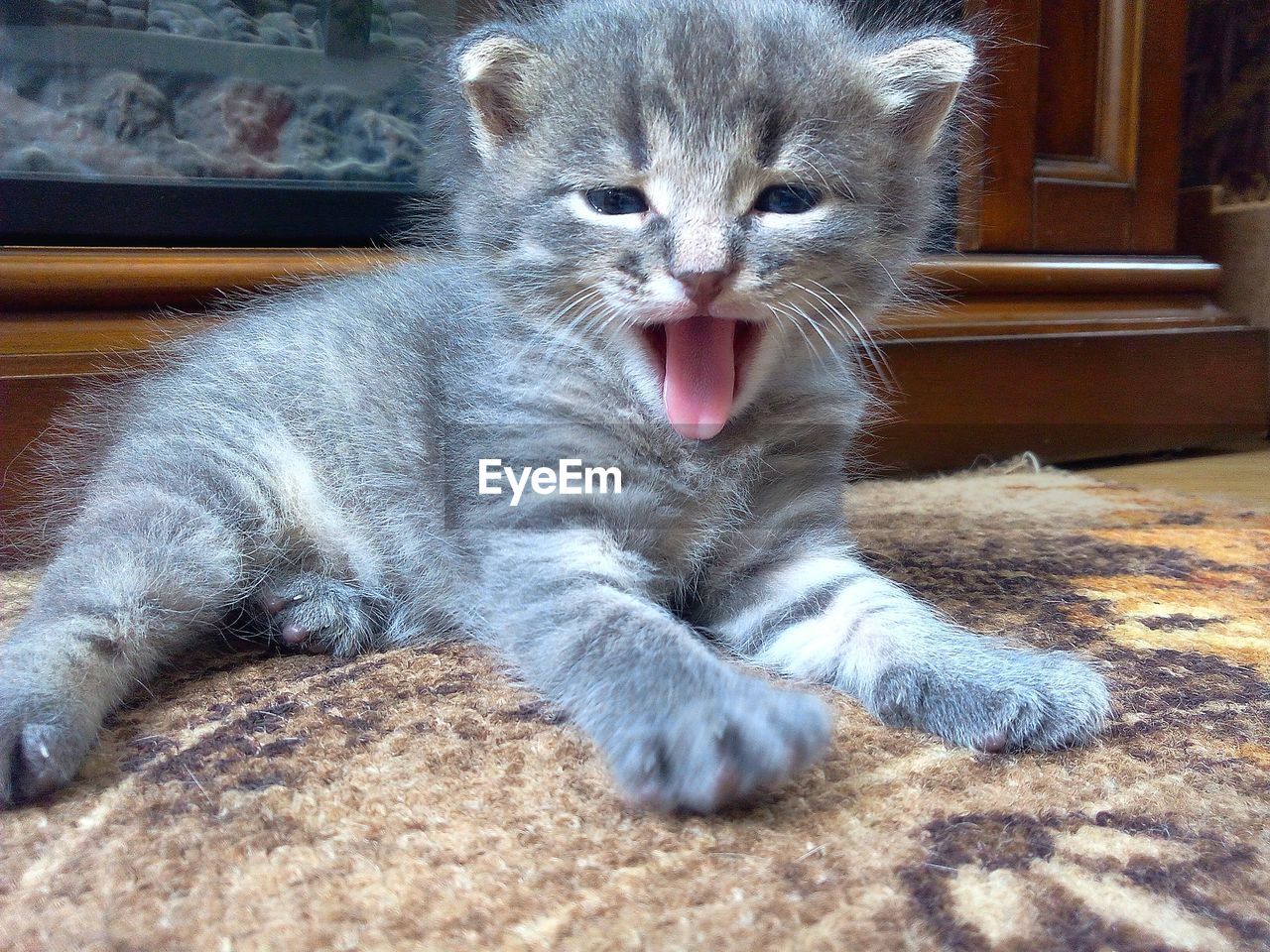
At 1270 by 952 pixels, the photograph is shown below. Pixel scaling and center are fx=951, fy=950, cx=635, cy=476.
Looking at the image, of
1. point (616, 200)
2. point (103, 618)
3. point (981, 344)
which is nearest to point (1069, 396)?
point (981, 344)

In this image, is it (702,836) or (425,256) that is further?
(425,256)

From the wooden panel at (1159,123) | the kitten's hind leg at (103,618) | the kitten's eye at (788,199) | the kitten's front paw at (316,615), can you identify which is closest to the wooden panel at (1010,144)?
the wooden panel at (1159,123)

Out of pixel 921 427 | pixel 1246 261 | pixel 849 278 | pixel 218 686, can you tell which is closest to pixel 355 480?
pixel 218 686

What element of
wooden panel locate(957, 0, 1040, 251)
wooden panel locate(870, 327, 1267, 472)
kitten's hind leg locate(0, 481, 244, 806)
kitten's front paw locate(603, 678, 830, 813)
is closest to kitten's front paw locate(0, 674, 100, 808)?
kitten's hind leg locate(0, 481, 244, 806)

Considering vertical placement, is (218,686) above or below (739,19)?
below

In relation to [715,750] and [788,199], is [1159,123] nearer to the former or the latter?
[788,199]

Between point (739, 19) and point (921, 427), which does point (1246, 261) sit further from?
point (739, 19)

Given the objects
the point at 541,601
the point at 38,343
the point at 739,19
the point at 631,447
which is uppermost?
the point at 739,19
